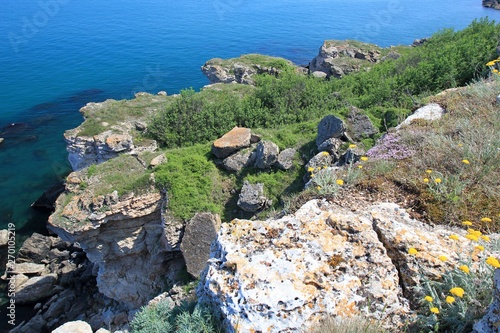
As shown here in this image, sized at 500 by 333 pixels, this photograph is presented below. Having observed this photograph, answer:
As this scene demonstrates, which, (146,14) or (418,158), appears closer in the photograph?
(418,158)

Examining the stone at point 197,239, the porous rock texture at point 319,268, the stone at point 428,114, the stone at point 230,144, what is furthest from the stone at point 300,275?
the stone at point 230,144

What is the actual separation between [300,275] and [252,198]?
31.2ft

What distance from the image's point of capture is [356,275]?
493 centimetres

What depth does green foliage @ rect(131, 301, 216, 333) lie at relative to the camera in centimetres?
505

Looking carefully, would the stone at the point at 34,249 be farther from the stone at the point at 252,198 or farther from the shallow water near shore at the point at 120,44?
the stone at the point at 252,198

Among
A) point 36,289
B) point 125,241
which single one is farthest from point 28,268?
point 125,241

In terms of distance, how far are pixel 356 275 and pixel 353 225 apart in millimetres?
869

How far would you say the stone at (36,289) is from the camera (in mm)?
20438

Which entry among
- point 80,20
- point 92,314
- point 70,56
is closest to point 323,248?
point 92,314

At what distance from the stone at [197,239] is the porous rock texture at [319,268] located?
26.8ft

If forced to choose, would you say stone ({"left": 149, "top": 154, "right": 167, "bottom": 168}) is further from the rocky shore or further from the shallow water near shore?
the shallow water near shore

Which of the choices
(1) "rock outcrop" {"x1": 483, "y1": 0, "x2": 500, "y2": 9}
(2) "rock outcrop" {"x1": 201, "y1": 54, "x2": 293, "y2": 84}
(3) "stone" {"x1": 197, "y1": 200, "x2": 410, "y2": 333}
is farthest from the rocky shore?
(1) "rock outcrop" {"x1": 483, "y1": 0, "x2": 500, "y2": 9}

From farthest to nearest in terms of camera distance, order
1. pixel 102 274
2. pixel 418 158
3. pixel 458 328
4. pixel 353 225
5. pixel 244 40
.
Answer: pixel 244 40
pixel 102 274
pixel 418 158
pixel 353 225
pixel 458 328

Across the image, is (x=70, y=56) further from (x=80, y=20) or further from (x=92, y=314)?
(x=92, y=314)
